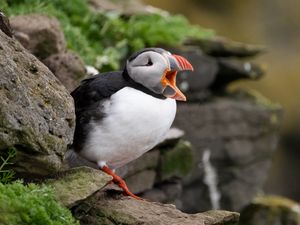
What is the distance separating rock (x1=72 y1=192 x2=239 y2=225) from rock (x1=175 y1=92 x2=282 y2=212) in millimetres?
5122

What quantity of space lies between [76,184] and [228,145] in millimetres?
6661

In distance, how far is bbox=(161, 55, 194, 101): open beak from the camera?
18.0ft

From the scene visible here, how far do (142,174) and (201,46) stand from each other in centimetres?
347

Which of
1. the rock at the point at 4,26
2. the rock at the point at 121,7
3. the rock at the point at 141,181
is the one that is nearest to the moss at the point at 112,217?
the rock at the point at 4,26

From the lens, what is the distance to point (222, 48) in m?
11.2

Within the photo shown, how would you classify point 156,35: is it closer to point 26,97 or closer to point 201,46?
point 201,46

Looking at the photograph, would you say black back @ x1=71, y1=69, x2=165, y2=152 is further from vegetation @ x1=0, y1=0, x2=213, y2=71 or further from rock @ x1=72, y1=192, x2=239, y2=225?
vegetation @ x1=0, y1=0, x2=213, y2=71

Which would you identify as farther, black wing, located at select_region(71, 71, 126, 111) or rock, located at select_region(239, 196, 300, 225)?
rock, located at select_region(239, 196, 300, 225)

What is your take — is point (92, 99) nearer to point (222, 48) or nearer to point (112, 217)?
point (112, 217)

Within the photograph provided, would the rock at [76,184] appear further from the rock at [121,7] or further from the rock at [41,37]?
the rock at [121,7]

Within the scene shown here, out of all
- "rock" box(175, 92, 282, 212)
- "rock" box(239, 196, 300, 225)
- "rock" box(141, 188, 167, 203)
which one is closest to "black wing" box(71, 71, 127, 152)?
"rock" box(141, 188, 167, 203)

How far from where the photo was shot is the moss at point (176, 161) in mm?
8398

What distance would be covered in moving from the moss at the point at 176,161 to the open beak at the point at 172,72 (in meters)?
2.77

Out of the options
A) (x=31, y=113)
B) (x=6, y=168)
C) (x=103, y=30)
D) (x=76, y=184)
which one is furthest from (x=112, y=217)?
(x=103, y=30)
